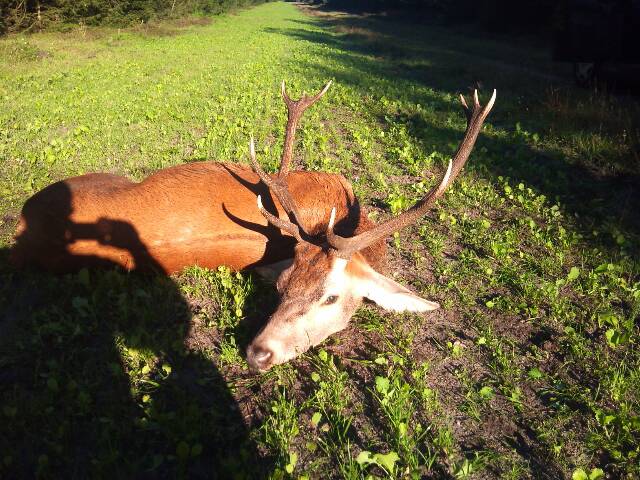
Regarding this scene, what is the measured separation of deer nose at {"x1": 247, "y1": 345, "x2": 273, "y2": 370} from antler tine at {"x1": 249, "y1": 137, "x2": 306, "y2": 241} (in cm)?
102

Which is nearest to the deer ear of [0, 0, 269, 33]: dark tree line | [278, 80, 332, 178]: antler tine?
[278, 80, 332, 178]: antler tine

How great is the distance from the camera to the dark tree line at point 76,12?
22594 millimetres

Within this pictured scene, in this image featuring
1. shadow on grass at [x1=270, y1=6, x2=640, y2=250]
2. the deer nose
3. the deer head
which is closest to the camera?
the deer nose

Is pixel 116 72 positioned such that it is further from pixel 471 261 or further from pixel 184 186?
pixel 471 261

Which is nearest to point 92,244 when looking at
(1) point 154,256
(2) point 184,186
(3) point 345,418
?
(1) point 154,256

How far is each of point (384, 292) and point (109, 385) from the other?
2.31m

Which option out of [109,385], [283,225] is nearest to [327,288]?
[283,225]

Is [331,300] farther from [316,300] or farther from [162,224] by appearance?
[162,224]

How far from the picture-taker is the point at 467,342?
3.91 m

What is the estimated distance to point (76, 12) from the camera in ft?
87.6

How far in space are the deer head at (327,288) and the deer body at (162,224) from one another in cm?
49

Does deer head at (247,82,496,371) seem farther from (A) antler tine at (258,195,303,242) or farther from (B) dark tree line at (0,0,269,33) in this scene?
(B) dark tree line at (0,0,269,33)

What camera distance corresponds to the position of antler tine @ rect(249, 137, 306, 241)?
3.81m

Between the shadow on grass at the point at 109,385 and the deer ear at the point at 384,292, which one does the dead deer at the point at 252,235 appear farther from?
the shadow on grass at the point at 109,385
